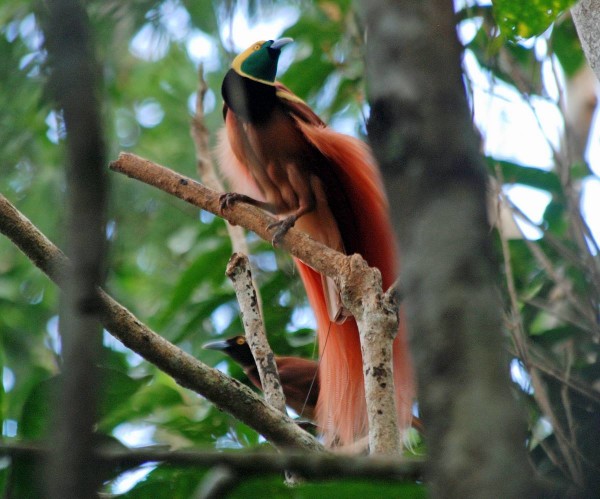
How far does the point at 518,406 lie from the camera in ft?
1.74

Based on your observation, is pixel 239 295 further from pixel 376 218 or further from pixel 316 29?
pixel 316 29

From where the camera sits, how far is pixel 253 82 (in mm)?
2623

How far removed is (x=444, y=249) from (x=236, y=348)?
2.69m

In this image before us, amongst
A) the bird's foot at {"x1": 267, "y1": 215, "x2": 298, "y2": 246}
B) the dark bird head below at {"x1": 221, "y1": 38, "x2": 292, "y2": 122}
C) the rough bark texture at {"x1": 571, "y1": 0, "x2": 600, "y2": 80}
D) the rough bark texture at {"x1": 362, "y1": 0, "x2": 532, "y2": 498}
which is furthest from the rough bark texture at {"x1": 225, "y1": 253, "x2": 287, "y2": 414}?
the rough bark texture at {"x1": 362, "y1": 0, "x2": 532, "y2": 498}

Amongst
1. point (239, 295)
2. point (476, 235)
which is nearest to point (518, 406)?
point (476, 235)

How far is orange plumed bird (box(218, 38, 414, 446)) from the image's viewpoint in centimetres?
241

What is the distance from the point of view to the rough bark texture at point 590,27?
1607mm

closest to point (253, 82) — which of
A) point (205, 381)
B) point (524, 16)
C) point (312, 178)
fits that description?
point (312, 178)

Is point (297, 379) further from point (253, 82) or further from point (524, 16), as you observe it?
point (524, 16)

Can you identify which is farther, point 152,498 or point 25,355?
point 25,355

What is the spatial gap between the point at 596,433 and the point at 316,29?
224 centimetres

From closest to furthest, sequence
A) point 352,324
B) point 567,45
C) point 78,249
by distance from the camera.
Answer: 1. point 78,249
2. point 352,324
3. point 567,45

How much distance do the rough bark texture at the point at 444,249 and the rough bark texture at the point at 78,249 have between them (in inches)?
8.5

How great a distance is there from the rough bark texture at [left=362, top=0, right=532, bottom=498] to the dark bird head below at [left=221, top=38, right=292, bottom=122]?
6.19 feet
